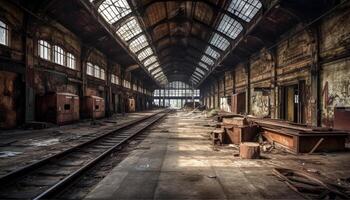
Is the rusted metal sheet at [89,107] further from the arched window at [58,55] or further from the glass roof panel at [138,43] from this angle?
the glass roof panel at [138,43]

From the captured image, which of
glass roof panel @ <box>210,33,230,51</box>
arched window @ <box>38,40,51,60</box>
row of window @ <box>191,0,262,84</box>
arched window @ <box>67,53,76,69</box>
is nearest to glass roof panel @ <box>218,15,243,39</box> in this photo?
row of window @ <box>191,0,262,84</box>

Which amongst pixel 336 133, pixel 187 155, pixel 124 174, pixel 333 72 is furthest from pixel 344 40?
pixel 124 174

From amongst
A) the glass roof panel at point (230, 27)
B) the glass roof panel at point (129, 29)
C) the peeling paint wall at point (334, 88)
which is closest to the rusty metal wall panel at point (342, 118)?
the peeling paint wall at point (334, 88)

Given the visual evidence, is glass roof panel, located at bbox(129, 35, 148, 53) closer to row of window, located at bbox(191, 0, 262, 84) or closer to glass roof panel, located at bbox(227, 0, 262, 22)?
row of window, located at bbox(191, 0, 262, 84)

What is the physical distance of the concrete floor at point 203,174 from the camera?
11.3ft

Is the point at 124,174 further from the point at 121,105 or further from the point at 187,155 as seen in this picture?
the point at 121,105

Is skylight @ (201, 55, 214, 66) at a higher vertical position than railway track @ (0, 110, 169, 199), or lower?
higher

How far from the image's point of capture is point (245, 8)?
15664mm

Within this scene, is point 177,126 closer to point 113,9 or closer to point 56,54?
point 56,54

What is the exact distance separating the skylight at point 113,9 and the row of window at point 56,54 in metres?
4.08

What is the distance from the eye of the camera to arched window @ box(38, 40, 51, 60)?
12312 millimetres

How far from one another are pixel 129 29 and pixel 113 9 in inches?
149

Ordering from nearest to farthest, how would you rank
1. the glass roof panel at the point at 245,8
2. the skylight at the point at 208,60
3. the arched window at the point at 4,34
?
the arched window at the point at 4,34 < the glass roof panel at the point at 245,8 < the skylight at the point at 208,60

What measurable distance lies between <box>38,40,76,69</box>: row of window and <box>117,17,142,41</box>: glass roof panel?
5.79 meters
